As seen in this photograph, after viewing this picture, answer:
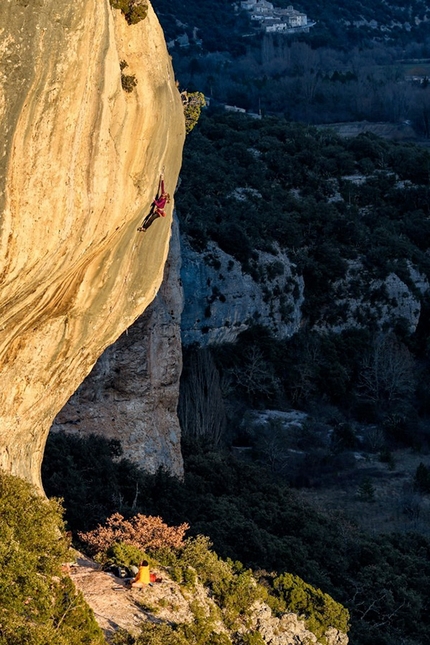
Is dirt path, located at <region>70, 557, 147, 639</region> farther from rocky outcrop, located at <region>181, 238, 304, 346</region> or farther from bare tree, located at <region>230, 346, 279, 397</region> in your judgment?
bare tree, located at <region>230, 346, 279, 397</region>

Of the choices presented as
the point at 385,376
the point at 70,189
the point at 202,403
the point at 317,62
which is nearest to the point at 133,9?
the point at 70,189

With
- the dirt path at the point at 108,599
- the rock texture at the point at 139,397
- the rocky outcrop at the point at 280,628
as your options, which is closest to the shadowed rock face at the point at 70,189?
the dirt path at the point at 108,599

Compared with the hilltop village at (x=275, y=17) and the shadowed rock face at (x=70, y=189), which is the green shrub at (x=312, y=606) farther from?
the hilltop village at (x=275, y=17)

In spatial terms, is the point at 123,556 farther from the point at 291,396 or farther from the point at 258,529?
the point at 291,396

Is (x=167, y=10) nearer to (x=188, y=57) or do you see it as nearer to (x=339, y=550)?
(x=188, y=57)

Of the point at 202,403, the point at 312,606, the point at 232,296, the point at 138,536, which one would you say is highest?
the point at 138,536

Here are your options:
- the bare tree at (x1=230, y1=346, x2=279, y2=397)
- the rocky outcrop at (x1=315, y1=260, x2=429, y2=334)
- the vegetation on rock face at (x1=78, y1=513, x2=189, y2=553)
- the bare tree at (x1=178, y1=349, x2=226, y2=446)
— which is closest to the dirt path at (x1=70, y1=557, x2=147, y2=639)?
the vegetation on rock face at (x1=78, y1=513, x2=189, y2=553)

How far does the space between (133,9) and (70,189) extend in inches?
104

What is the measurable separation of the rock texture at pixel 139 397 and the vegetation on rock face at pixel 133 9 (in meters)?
11.2

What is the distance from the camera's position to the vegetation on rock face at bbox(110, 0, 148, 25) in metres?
15.0

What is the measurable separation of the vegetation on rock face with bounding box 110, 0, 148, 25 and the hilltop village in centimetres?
13123

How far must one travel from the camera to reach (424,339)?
2345 inches

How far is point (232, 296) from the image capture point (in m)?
51.9

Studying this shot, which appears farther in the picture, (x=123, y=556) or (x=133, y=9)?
(x=123, y=556)
